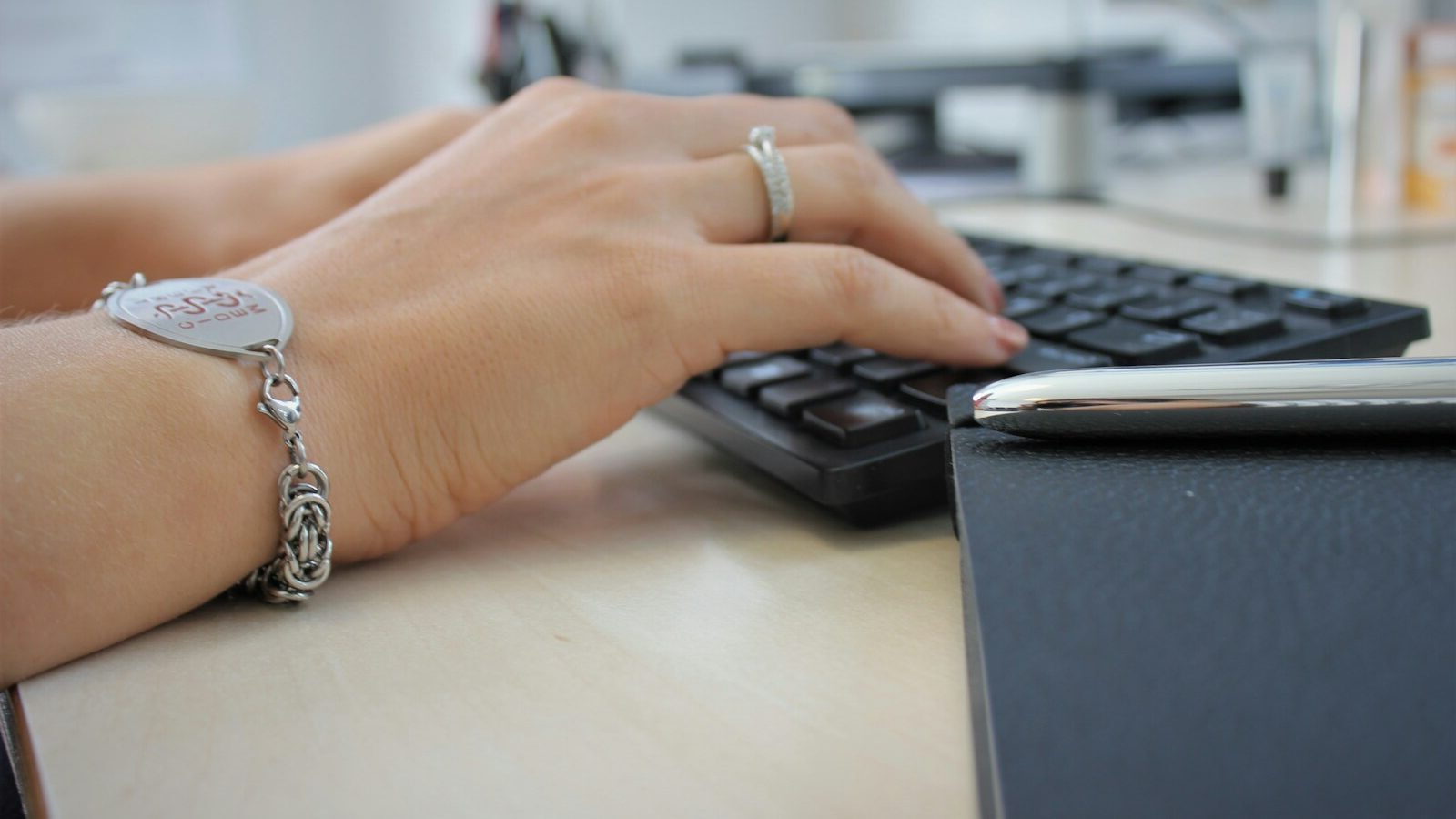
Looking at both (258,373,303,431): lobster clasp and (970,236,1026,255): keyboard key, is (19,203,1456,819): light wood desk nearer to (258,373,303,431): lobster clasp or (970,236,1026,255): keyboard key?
(258,373,303,431): lobster clasp

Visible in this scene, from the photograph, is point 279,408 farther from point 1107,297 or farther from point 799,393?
point 1107,297

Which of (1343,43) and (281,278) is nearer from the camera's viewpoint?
(281,278)

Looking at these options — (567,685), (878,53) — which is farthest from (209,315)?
(878,53)

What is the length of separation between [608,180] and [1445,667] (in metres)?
0.32

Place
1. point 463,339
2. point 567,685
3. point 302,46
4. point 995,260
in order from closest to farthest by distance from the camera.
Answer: point 567,685
point 463,339
point 995,260
point 302,46

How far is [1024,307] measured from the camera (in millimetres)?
467

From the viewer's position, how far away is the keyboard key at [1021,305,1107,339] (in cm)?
42

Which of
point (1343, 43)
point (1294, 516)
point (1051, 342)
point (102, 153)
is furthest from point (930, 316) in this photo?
point (102, 153)

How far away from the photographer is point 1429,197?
80cm

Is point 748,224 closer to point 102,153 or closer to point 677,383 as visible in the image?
point 677,383

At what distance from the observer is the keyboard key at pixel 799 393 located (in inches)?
14.8

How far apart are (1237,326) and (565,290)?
0.77ft

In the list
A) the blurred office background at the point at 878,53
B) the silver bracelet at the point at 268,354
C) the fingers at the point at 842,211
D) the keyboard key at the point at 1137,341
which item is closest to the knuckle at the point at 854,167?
the fingers at the point at 842,211

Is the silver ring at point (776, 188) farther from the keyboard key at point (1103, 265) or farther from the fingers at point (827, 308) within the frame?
the keyboard key at point (1103, 265)
